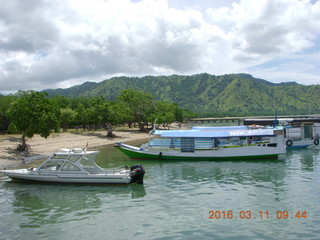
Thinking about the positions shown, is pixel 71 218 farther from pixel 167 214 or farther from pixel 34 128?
pixel 34 128

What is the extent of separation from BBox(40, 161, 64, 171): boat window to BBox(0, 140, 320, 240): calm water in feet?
4.66

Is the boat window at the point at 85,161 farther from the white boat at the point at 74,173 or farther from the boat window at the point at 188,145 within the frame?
the boat window at the point at 188,145

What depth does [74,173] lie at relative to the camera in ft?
74.3

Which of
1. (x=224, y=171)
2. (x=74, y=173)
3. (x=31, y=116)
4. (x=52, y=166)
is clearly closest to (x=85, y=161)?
(x=74, y=173)

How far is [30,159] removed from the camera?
3553 centimetres

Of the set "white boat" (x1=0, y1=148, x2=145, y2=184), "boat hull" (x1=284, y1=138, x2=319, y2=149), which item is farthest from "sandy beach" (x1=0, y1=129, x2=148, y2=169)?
"boat hull" (x1=284, y1=138, x2=319, y2=149)

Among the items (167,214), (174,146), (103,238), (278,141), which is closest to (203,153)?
(174,146)

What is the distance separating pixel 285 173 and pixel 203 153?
36.0 ft

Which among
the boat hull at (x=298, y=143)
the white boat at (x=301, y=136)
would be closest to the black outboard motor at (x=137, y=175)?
the white boat at (x=301, y=136)

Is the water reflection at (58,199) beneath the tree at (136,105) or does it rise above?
beneath
